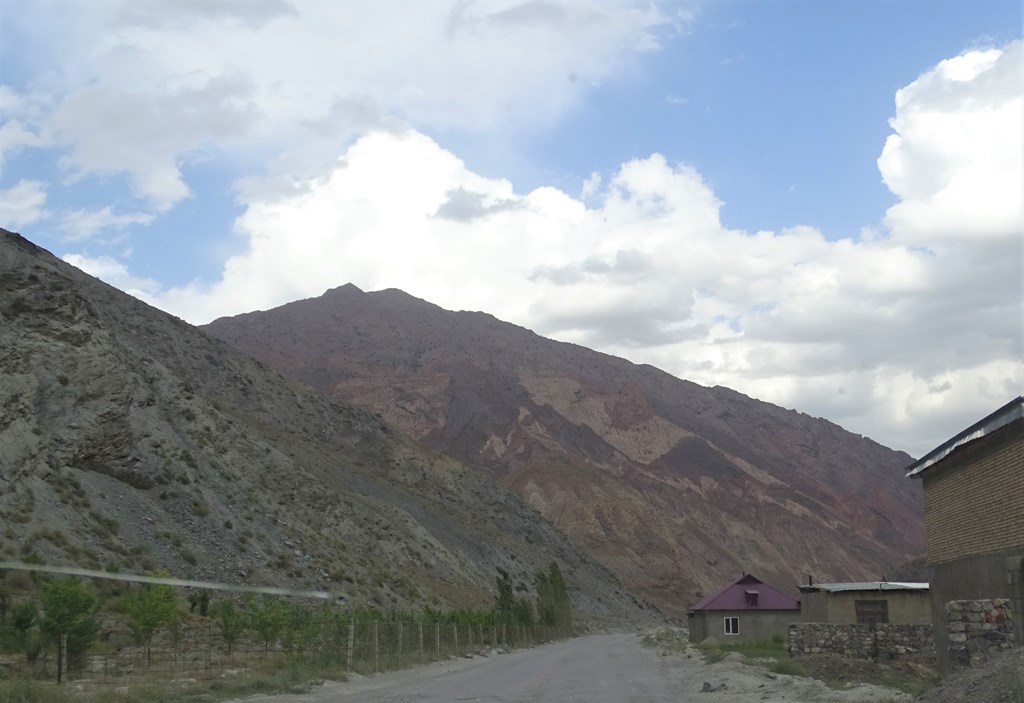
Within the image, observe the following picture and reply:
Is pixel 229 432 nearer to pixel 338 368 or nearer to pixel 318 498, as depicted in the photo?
pixel 318 498

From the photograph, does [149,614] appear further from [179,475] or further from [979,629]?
[179,475]

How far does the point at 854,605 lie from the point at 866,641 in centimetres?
798

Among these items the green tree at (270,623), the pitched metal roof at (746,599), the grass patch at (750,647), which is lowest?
the grass patch at (750,647)

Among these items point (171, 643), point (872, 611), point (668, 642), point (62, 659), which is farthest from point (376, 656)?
point (668, 642)

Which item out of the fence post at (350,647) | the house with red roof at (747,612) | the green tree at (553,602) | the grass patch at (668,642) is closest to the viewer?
the fence post at (350,647)

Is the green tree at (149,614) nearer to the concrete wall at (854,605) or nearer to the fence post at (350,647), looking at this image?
the fence post at (350,647)

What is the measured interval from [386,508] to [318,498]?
36.9 ft

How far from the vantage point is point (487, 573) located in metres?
83.1

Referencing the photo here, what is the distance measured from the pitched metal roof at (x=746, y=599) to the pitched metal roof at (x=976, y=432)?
27.5 meters

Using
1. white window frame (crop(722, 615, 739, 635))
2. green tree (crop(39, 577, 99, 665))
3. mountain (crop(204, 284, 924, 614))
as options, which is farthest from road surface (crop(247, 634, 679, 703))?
mountain (crop(204, 284, 924, 614))

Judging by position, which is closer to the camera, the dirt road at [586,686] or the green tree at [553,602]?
the dirt road at [586,686]

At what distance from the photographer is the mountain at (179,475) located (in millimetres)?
41250

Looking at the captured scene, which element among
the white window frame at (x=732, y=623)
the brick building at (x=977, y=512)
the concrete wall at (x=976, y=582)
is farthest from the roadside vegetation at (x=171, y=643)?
the white window frame at (x=732, y=623)

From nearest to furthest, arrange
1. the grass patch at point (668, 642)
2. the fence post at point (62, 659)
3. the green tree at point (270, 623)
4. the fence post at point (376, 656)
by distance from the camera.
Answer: the fence post at point (62, 659) → the green tree at point (270, 623) → the fence post at point (376, 656) → the grass patch at point (668, 642)
